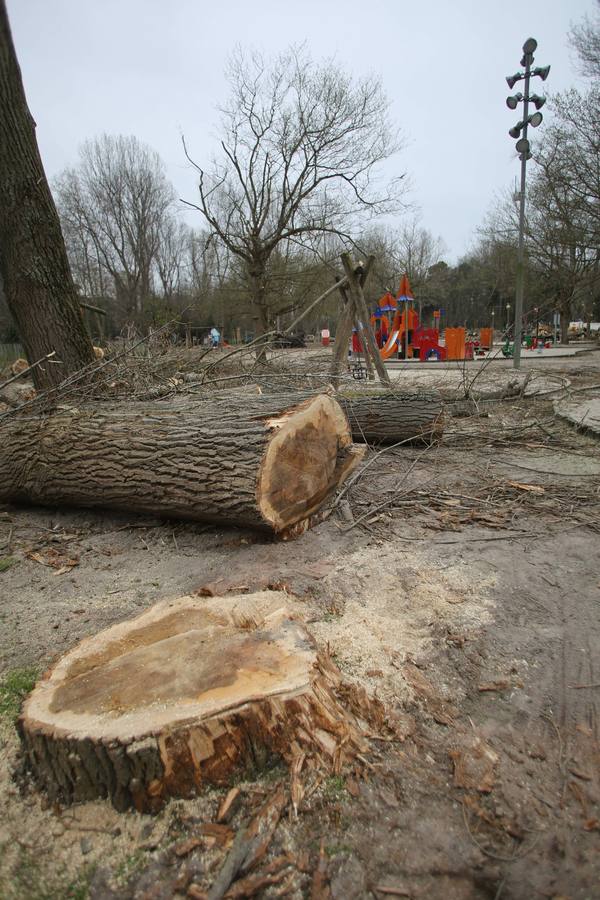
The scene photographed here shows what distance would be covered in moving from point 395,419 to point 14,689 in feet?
14.1

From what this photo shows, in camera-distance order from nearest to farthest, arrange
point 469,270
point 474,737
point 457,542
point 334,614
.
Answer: point 474,737 < point 334,614 < point 457,542 < point 469,270

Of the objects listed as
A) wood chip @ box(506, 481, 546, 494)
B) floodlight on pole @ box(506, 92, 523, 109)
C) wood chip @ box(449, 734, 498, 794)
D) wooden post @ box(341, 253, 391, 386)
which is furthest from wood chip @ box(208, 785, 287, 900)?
floodlight on pole @ box(506, 92, 523, 109)

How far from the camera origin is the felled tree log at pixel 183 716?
4.65 ft

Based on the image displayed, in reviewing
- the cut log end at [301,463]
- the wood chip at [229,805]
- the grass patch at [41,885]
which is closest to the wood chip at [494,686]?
the wood chip at [229,805]

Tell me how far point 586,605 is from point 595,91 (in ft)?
68.1

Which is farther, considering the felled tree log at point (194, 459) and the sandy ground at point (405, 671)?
the felled tree log at point (194, 459)

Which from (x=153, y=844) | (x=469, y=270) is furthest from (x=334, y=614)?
(x=469, y=270)

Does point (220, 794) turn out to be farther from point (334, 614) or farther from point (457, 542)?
point (457, 542)

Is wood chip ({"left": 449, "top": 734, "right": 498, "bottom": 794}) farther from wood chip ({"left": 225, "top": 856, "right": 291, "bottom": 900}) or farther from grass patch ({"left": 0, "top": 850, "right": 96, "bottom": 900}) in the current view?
grass patch ({"left": 0, "top": 850, "right": 96, "bottom": 900})

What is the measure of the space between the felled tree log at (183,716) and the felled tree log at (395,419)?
3900mm

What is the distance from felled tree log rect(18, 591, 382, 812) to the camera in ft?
4.65

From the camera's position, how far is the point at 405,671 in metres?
1.96

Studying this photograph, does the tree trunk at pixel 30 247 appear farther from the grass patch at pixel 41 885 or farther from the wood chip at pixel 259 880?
the wood chip at pixel 259 880

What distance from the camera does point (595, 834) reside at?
1.36 m
